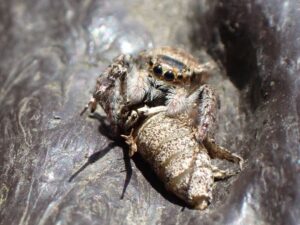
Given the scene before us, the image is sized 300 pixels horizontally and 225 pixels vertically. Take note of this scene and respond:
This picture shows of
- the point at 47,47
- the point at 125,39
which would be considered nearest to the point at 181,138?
the point at 125,39

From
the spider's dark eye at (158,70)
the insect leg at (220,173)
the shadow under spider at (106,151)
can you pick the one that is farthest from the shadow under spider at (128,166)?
the spider's dark eye at (158,70)

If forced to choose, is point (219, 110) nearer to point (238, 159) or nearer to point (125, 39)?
point (238, 159)

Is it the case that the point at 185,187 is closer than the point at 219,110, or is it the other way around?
the point at 185,187

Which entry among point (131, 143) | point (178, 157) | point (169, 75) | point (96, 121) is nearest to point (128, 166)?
point (131, 143)

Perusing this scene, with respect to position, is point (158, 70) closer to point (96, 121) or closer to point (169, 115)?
point (169, 115)

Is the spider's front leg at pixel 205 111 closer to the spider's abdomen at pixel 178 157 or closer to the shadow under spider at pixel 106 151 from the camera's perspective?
the spider's abdomen at pixel 178 157

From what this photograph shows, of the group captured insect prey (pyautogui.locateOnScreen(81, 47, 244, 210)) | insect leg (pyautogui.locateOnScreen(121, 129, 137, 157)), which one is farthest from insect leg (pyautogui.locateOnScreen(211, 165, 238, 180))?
insect leg (pyautogui.locateOnScreen(121, 129, 137, 157))
